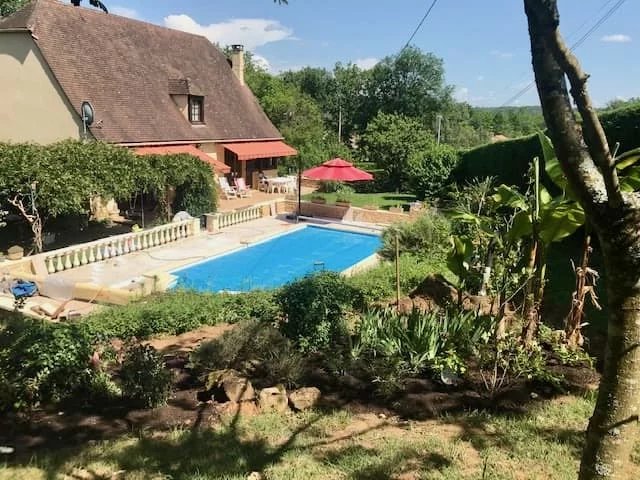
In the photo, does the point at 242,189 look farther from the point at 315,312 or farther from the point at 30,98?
the point at 315,312

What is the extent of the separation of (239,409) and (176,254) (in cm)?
1670

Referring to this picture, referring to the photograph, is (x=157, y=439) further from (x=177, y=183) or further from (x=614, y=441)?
(x=177, y=183)

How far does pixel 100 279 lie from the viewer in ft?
62.4

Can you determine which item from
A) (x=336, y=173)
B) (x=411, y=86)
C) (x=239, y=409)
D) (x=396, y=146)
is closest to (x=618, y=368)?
(x=239, y=409)

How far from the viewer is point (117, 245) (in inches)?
879

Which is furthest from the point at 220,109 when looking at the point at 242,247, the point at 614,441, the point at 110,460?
the point at 614,441

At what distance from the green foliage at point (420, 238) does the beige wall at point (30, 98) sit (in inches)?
718

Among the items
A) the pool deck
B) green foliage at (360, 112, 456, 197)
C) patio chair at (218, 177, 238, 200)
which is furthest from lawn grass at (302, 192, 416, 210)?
patio chair at (218, 177, 238, 200)

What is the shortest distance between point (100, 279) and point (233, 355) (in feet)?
40.8

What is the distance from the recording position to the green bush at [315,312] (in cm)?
923

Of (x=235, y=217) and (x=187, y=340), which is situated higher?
(x=235, y=217)

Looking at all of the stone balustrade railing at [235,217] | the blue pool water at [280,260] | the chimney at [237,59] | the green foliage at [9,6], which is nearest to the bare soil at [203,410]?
the blue pool water at [280,260]

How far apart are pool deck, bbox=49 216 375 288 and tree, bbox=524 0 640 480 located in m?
16.4

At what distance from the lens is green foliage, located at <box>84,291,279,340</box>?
11.6 meters
